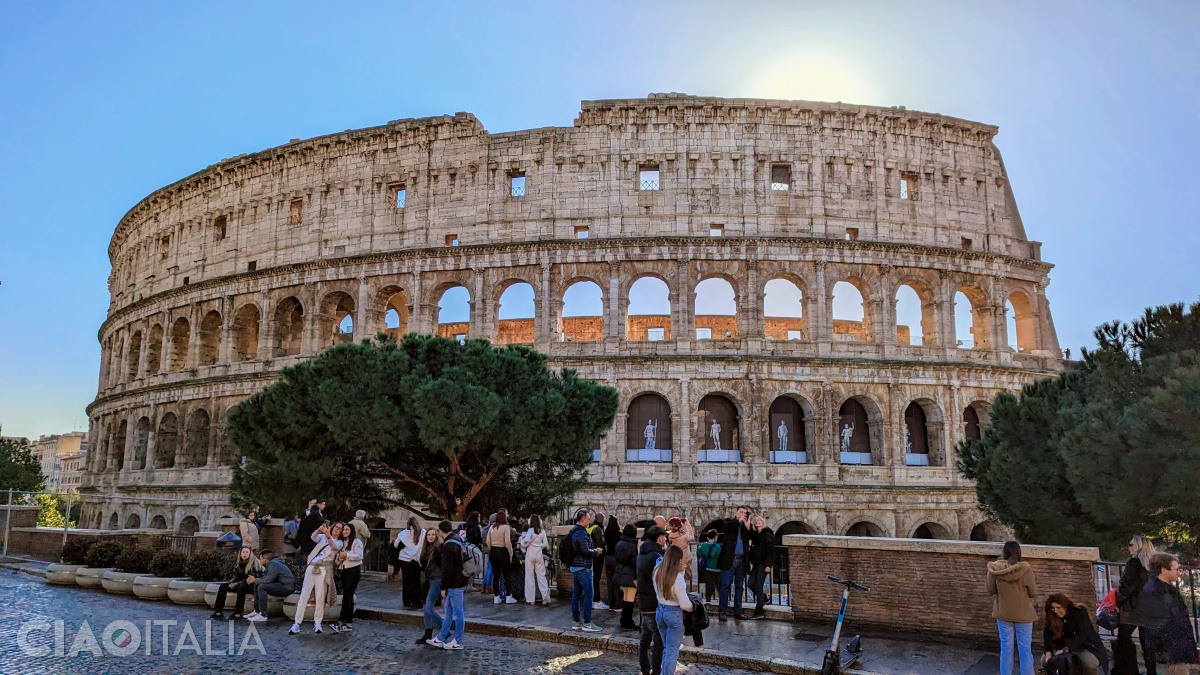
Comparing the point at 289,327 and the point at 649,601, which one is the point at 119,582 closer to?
the point at 649,601

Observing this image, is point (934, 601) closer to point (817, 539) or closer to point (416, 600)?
point (817, 539)

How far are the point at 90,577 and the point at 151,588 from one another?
8.15 feet

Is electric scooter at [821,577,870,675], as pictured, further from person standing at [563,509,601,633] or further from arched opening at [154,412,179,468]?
arched opening at [154,412,179,468]

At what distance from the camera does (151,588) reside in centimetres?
1359

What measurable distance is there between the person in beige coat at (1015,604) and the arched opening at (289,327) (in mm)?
28171

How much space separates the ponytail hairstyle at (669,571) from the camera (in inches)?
284

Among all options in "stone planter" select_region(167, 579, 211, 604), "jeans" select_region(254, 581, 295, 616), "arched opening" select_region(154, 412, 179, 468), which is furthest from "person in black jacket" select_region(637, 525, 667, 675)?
"arched opening" select_region(154, 412, 179, 468)

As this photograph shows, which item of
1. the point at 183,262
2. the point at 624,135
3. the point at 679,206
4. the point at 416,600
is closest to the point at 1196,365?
the point at 416,600

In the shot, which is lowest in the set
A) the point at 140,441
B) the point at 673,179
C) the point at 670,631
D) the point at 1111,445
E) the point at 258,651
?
the point at 258,651

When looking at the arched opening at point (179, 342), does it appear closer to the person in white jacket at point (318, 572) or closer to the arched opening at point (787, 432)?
the arched opening at point (787, 432)

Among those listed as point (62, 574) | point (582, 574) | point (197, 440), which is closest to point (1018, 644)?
point (582, 574)

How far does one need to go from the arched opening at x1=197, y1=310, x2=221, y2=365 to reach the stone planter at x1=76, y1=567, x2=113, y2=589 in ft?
63.7

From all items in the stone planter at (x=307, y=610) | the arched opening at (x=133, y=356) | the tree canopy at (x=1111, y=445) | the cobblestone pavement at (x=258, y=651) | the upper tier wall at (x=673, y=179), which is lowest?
the cobblestone pavement at (x=258, y=651)

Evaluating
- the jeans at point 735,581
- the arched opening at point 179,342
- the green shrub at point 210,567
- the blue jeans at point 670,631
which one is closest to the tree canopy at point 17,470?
the arched opening at point 179,342
